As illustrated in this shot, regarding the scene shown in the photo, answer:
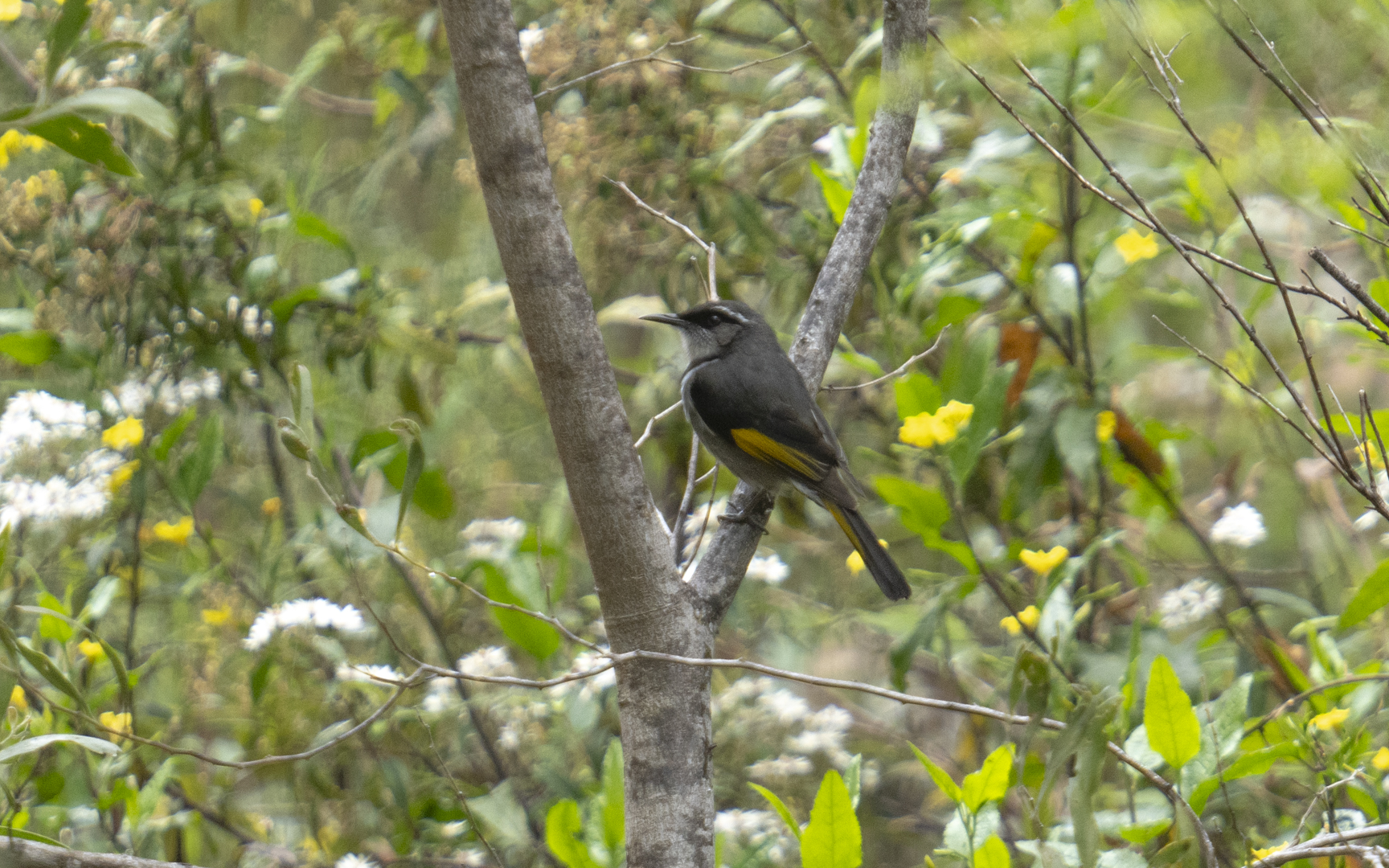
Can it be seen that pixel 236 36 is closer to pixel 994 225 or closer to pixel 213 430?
pixel 213 430

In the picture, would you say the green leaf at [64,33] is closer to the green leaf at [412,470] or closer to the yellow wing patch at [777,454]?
the green leaf at [412,470]

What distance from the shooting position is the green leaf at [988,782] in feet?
5.30

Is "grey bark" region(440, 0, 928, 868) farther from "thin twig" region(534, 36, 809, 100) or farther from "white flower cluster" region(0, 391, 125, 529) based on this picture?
"white flower cluster" region(0, 391, 125, 529)

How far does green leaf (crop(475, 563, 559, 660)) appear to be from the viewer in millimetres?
2344

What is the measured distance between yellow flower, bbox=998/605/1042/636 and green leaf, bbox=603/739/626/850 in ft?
2.96

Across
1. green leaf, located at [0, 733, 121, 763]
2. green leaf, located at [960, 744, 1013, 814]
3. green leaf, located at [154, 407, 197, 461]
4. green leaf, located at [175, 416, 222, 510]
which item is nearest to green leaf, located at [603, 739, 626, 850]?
green leaf, located at [960, 744, 1013, 814]

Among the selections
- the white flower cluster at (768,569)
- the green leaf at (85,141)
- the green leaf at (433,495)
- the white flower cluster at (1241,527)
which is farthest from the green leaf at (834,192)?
the green leaf at (85,141)

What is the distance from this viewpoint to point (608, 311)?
3.46m

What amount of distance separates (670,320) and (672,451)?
1.51 feet

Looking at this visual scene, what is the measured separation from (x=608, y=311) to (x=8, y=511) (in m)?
1.81

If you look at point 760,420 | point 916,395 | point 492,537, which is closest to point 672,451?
point 760,420

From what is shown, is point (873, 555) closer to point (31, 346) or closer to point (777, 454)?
point (777, 454)

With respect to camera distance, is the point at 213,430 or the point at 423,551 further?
the point at 423,551

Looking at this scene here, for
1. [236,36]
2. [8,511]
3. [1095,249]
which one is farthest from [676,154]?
[8,511]
